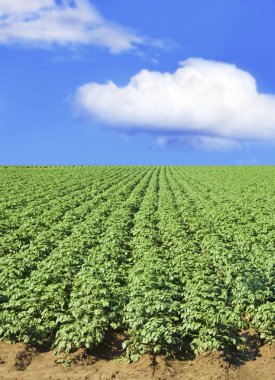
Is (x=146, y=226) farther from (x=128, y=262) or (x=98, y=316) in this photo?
(x=98, y=316)

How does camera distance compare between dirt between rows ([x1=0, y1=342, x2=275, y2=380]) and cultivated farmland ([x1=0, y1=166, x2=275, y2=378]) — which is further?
cultivated farmland ([x1=0, y1=166, x2=275, y2=378])

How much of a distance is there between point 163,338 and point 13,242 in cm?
1139

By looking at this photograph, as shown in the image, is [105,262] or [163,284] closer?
[163,284]

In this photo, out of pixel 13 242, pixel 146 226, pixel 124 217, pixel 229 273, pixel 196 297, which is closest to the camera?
pixel 196 297

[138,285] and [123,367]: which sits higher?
[138,285]

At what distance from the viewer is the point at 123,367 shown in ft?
33.4

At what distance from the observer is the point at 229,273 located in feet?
47.1

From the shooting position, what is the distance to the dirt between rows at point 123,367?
980 centimetres

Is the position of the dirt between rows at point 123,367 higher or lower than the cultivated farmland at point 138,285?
lower

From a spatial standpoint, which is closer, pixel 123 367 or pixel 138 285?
pixel 123 367

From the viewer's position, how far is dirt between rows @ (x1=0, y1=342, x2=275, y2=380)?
980 cm

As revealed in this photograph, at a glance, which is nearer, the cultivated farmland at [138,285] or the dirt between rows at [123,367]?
the dirt between rows at [123,367]

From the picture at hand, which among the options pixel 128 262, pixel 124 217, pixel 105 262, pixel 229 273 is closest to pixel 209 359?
pixel 229 273

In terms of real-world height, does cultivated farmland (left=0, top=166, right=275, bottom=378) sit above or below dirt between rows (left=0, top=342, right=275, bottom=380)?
above
